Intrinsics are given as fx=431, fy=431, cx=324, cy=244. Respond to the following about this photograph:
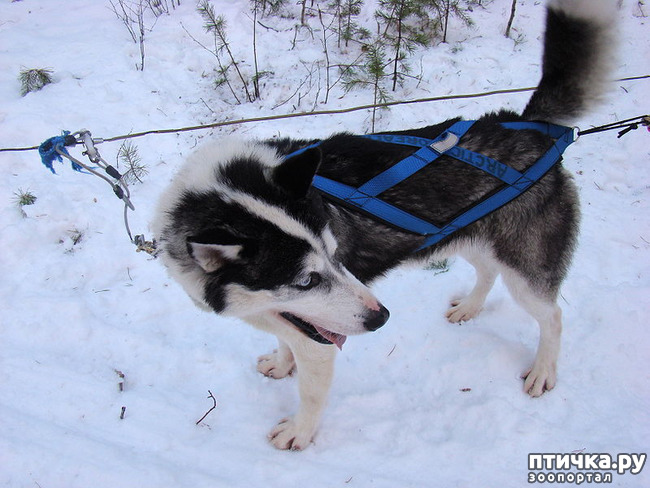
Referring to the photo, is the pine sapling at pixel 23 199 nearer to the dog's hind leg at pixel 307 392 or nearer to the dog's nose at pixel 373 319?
the dog's hind leg at pixel 307 392

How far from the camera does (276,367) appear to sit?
119 inches

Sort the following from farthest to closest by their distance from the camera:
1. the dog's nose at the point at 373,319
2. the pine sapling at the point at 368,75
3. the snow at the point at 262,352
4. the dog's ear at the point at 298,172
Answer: the pine sapling at the point at 368,75 < the snow at the point at 262,352 < the dog's nose at the point at 373,319 < the dog's ear at the point at 298,172

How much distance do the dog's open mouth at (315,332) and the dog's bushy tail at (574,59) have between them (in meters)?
1.75

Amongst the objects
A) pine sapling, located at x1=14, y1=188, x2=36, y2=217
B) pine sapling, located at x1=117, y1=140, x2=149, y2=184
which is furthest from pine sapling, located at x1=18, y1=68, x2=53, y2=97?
pine sapling, located at x1=14, y1=188, x2=36, y2=217

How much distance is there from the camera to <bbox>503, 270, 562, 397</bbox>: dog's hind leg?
270cm

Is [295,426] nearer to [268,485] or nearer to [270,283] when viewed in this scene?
[268,485]

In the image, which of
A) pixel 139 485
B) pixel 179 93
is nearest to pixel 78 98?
pixel 179 93

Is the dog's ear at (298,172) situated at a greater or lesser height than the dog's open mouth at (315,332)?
greater

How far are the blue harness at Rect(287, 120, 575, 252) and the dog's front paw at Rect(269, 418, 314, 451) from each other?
1.38 meters

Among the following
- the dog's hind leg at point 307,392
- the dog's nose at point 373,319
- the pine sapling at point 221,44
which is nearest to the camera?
the dog's nose at point 373,319

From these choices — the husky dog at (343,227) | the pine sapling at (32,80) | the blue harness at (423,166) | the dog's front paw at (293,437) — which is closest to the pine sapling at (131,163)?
the pine sapling at (32,80)

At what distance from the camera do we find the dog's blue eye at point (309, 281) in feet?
6.43

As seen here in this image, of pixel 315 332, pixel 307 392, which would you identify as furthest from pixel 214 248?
pixel 307 392

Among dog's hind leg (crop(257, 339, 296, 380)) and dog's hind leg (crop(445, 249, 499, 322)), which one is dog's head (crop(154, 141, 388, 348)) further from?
dog's hind leg (crop(445, 249, 499, 322))
